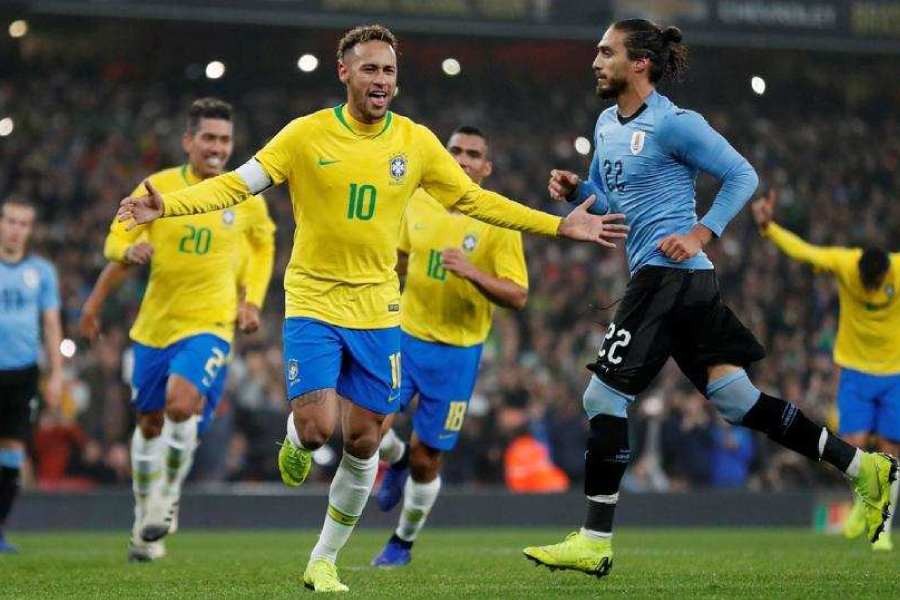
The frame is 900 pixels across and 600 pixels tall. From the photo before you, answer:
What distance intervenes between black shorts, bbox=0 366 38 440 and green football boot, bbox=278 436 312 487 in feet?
15.6

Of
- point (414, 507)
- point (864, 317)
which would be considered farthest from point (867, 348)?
point (414, 507)

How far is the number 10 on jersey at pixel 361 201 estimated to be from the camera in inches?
305

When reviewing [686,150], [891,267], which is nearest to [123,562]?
[686,150]

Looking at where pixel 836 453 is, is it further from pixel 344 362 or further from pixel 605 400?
pixel 344 362

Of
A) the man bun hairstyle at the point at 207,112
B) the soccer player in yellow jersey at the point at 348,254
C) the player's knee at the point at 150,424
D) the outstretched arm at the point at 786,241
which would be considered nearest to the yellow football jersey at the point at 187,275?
the man bun hairstyle at the point at 207,112

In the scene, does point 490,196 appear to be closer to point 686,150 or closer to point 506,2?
point 686,150

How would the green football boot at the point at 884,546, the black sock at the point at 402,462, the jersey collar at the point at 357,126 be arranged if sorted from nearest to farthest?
1. the jersey collar at the point at 357,126
2. the black sock at the point at 402,462
3. the green football boot at the point at 884,546

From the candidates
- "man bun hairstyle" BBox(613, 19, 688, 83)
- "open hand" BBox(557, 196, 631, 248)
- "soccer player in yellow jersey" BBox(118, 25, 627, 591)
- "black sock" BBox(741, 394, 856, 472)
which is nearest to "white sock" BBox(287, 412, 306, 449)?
"soccer player in yellow jersey" BBox(118, 25, 627, 591)

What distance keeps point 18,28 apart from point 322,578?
570 inches

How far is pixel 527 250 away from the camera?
21.2m

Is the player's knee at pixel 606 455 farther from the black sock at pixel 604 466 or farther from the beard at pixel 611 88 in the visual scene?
the beard at pixel 611 88

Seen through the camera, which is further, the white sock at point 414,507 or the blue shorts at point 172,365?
the blue shorts at point 172,365

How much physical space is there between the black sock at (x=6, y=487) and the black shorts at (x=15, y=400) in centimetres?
26

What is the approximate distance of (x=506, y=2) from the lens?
18.8m
